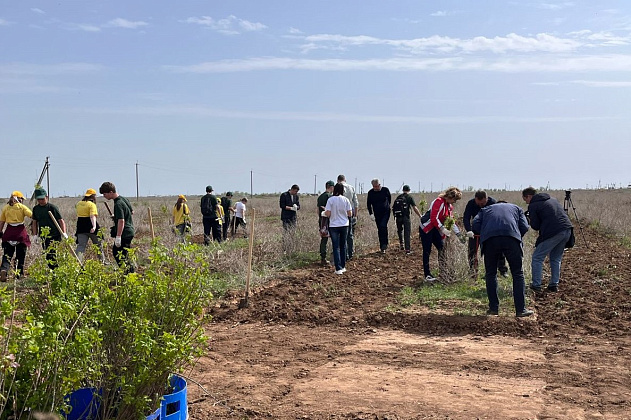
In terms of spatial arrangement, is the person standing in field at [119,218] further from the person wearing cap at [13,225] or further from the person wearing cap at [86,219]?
the person wearing cap at [13,225]

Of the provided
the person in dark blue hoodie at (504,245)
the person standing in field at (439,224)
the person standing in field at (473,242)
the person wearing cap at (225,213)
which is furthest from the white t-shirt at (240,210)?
the person in dark blue hoodie at (504,245)

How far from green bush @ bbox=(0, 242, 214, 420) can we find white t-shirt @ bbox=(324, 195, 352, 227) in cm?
752

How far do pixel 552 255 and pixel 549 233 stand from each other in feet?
1.24

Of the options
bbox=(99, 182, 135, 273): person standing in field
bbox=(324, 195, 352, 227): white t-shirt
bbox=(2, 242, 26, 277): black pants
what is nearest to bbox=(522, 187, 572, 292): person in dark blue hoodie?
bbox=(324, 195, 352, 227): white t-shirt

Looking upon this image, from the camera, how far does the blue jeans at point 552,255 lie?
9789 millimetres

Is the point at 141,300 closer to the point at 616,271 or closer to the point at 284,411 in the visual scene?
the point at 284,411

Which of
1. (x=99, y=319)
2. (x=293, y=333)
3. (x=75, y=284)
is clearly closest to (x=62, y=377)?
(x=99, y=319)

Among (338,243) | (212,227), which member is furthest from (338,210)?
(212,227)

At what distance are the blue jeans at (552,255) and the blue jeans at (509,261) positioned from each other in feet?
6.18

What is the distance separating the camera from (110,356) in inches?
156

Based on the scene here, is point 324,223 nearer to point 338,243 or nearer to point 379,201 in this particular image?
point 338,243

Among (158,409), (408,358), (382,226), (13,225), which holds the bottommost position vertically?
(408,358)

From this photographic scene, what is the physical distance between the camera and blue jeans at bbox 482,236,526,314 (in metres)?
8.09

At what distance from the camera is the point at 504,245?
812cm
